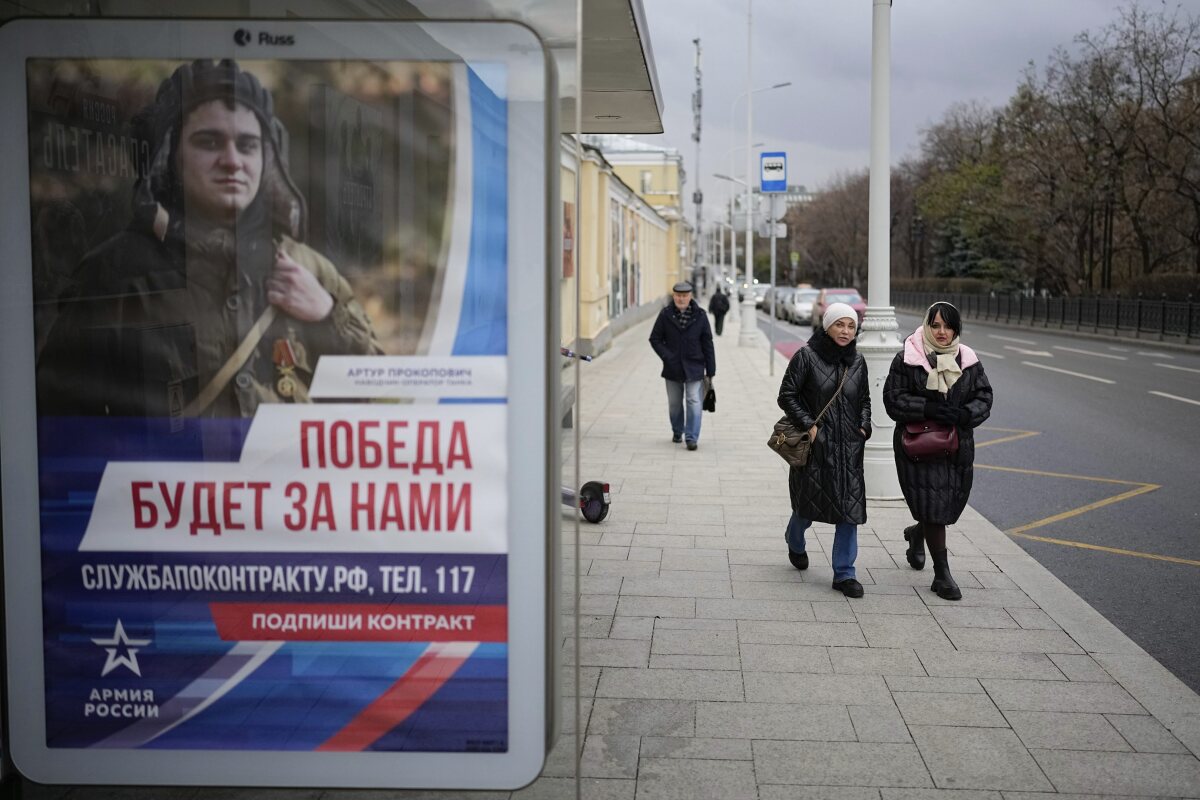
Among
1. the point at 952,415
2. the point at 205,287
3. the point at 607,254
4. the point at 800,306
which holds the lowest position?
the point at 952,415

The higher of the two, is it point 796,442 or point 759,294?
point 759,294

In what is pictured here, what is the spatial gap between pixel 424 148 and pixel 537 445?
2.71ft

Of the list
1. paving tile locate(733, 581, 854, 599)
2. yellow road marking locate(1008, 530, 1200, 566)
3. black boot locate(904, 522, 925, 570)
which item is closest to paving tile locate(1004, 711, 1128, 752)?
paving tile locate(733, 581, 854, 599)

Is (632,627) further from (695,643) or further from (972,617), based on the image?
(972,617)

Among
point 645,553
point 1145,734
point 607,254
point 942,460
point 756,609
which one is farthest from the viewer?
point 607,254

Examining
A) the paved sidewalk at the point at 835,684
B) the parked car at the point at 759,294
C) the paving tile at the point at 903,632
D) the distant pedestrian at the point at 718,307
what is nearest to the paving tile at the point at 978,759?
the paved sidewalk at the point at 835,684

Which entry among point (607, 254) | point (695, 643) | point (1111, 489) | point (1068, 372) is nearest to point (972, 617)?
point (695, 643)

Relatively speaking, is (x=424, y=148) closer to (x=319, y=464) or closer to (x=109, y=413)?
(x=319, y=464)

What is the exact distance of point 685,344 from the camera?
491 inches

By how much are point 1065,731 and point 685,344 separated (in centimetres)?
797

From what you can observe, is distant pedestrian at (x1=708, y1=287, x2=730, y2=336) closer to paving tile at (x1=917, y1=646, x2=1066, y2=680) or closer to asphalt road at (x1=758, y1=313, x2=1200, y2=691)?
asphalt road at (x1=758, y1=313, x2=1200, y2=691)

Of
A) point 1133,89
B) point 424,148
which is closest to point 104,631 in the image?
point 424,148

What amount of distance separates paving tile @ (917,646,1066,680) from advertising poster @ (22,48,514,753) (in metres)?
2.89

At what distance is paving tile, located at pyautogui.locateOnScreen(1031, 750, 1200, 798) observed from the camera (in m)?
4.23
